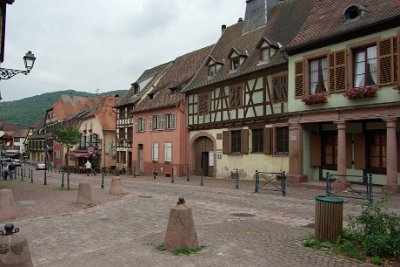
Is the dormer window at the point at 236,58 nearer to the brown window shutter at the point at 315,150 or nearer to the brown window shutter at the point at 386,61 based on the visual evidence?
the brown window shutter at the point at 315,150

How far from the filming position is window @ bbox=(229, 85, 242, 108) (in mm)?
25744

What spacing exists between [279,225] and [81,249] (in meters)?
4.69

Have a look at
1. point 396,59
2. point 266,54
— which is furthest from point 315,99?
point 266,54

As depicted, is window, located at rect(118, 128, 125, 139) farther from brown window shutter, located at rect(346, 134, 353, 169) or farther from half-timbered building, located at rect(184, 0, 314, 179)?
brown window shutter, located at rect(346, 134, 353, 169)

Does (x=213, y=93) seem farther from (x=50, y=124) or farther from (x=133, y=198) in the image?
(x=50, y=124)

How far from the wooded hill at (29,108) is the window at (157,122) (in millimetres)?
73138

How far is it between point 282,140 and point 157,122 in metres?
14.9

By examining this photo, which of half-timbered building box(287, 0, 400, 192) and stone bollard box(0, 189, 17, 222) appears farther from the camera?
half-timbered building box(287, 0, 400, 192)

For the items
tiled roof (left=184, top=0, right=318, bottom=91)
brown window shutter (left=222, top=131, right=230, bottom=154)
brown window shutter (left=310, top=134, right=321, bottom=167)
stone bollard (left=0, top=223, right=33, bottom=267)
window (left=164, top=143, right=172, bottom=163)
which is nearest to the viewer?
stone bollard (left=0, top=223, right=33, bottom=267)

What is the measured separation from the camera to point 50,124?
74.4m

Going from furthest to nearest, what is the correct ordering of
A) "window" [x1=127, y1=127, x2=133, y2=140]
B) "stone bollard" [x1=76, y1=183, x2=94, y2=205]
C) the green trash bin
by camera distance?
1. "window" [x1=127, y1=127, x2=133, y2=140]
2. "stone bollard" [x1=76, y1=183, x2=94, y2=205]
3. the green trash bin

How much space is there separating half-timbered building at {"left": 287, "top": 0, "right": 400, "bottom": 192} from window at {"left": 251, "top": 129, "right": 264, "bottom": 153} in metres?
3.59

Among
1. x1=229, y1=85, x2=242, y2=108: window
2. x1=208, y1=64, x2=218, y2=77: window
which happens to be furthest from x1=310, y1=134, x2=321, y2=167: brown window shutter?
x1=208, y1=64, x2=218, y2=77: window

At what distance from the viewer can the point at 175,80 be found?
35.6 meters
